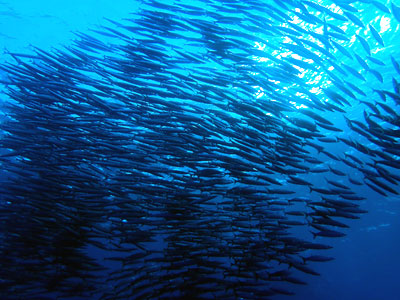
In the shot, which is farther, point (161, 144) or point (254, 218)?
point (254, 218)

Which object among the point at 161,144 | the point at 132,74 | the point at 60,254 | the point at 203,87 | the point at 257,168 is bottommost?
the point at 60,254

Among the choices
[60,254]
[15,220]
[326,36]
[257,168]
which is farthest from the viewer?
[60,254]

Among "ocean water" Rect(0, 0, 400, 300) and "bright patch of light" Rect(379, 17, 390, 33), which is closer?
"ocean water" Rect(0, 0, 400, 300)

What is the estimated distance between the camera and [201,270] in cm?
875

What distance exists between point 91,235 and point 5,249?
9.75ft

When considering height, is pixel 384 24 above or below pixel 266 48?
below

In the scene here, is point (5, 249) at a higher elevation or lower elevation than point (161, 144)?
lower

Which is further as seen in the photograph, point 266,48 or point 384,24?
point 266,48

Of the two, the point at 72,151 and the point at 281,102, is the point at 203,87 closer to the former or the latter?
the point at 281,102

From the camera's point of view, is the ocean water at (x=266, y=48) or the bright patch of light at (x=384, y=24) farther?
the bright patch of light at (x=384, y=24)

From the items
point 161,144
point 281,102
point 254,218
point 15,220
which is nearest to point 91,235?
point 15,220

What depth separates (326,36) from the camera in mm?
6445

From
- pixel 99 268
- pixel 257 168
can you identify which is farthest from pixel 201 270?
pixel 257 168

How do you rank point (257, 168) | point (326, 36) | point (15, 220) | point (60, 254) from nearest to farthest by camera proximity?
point (326, 36) → point (257, 168) → point (15, 220) → point (60, 254)
